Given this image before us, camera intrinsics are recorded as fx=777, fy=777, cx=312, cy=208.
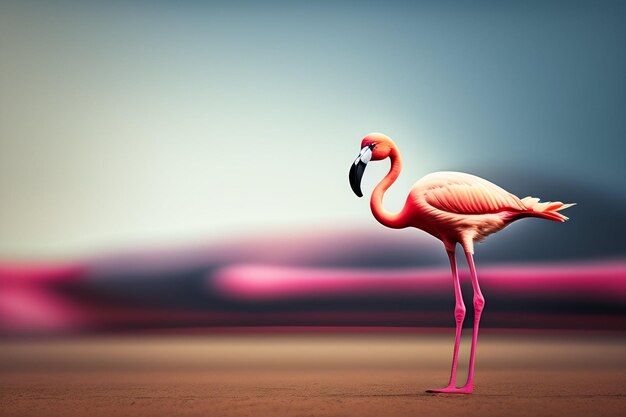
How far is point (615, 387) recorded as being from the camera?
6668mm

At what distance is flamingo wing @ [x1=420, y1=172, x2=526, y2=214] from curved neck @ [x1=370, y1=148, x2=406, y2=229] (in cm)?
30

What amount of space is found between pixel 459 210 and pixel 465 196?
0.12m

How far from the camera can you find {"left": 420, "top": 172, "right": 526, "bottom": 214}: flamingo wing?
6309mm

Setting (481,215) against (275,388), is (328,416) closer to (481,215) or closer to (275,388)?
(275,388)

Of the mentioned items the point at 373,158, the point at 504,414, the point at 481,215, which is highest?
the point at 373,158

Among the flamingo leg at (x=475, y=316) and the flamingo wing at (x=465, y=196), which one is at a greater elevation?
the flamingo wing at (x=465, y=196)

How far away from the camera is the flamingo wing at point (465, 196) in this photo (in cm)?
631

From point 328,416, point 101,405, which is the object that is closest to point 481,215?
point 328,416

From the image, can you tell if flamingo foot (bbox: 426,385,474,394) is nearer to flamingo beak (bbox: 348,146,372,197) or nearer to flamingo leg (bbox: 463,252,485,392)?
flamingo leg (bbox: 463,252,485,392)

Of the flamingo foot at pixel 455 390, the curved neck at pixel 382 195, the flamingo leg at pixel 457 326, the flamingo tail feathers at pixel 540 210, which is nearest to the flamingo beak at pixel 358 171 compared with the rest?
the curved neck at pixel 382 195

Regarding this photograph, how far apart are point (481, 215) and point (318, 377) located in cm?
230

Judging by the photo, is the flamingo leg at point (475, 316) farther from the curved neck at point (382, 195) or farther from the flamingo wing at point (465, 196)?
the curved neck at point (382, 195)

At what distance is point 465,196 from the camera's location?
6.32 meters

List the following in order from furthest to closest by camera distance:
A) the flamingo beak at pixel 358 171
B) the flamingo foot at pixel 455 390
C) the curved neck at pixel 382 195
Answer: the curved neck at pixel 382 195
the flamingo beak at pixel 358 171
the flamingo foot at pixel 455 390
